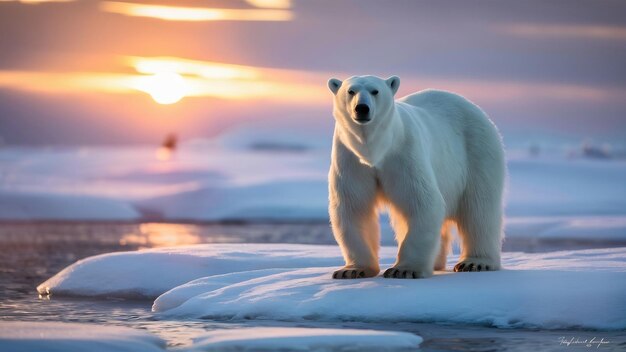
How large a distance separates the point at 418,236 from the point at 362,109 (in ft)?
2.87

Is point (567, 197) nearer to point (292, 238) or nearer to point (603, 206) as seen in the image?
point (603, 206)

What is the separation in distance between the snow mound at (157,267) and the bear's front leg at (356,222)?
159cm

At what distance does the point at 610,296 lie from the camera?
513 centimetres

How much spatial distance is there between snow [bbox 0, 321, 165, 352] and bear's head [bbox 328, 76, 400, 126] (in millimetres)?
1630

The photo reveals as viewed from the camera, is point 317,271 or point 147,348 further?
point 317,271

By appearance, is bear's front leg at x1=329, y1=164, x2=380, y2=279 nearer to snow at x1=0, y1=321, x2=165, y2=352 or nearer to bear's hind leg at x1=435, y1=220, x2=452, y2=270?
bear's hind leg at x1=435, y1=220, x2=452, y2=270

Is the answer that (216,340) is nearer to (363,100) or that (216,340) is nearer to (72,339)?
(72,339)

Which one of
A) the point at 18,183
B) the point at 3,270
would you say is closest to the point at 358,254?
the point at 3,270

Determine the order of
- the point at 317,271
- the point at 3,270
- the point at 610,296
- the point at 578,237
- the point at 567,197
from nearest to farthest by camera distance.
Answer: the point at 610,296
the point at 317,271
the point at 3,270
the point at 578,237
the point at 567,197

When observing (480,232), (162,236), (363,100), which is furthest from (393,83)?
(162,236)

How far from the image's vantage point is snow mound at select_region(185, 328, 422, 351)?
4281 millimetres

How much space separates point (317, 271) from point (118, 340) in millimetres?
2087

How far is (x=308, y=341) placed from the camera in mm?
4340

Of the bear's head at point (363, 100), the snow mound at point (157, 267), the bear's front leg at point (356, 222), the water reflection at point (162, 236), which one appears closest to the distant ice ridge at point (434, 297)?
the bear's front leg at point (356, 222)
